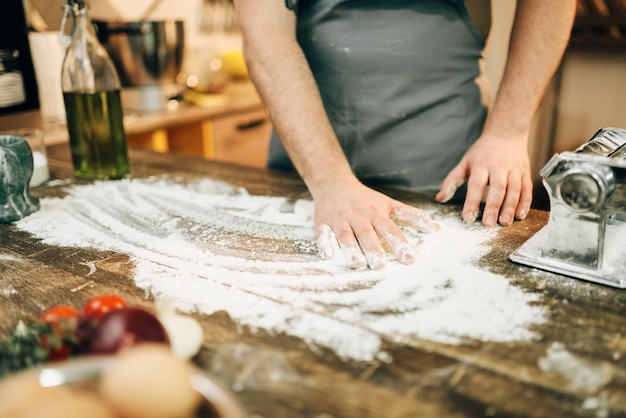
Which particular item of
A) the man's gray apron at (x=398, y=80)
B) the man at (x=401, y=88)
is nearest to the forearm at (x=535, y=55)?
the man at (x=401, y=88)

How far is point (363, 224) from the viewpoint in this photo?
0.82 m

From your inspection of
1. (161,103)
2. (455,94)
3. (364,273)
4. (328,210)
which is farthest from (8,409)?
(161,103)

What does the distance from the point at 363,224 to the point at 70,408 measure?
537 mm

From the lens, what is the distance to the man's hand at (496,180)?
933 mm

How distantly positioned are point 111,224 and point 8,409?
1.96 feet

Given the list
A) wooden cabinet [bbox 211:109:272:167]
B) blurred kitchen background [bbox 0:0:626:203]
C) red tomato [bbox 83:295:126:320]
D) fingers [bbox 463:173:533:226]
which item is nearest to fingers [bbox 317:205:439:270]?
fingers [bbox 463:173:533:226]

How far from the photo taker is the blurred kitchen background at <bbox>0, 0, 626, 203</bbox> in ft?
7.57

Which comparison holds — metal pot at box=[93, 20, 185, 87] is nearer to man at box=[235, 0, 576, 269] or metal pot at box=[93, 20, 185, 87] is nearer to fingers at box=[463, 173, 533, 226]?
man at box=[235, 0, 576, 269]

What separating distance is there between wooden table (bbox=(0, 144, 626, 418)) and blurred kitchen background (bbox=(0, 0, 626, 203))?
1.43 m

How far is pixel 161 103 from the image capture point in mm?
2178

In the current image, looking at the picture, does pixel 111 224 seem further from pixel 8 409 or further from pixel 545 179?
pixel 545 179

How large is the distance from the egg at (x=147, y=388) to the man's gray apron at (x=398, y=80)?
2.96ft

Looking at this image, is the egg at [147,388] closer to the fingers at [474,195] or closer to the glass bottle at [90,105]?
the fingers at [474,195]

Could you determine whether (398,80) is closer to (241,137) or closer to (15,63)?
(15,63)
